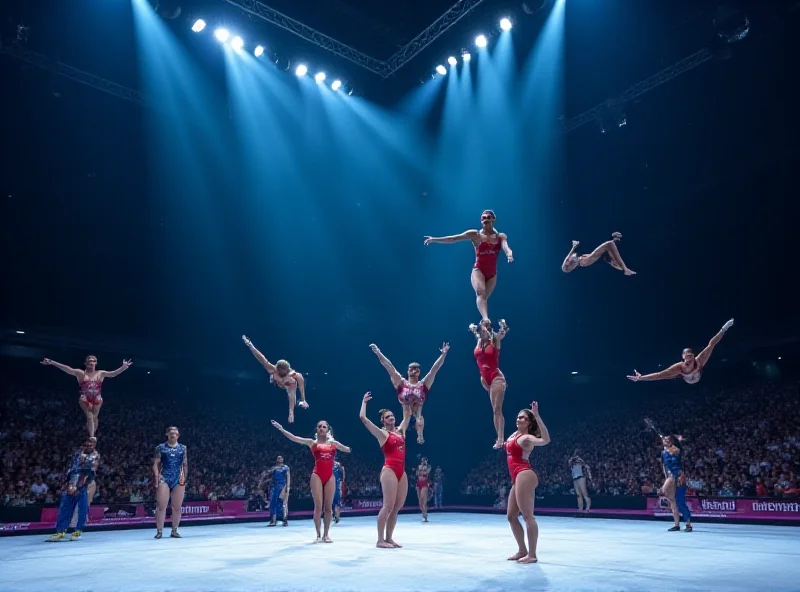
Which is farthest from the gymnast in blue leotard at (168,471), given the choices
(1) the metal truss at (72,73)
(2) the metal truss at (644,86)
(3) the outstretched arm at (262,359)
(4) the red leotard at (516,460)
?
(2) the metal truss at (644,86)

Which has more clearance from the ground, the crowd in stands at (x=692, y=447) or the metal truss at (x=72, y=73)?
the metal truss at (x=72, y=73)

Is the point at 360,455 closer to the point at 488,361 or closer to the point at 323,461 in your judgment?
the point at 323,461

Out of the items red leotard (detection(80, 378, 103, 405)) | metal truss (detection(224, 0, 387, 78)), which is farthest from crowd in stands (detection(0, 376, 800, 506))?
metal truss (detection(224, 0, 387, 78))

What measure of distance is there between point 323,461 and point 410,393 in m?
2.14

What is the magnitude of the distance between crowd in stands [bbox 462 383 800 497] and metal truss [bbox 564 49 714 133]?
12720mm

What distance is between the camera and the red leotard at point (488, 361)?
378 inches

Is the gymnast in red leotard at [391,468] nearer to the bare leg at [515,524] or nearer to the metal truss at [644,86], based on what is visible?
the bare leg at [515,524]

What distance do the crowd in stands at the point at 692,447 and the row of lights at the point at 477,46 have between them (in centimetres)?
1597

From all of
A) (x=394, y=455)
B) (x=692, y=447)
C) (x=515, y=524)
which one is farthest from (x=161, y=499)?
(x=692, y=447)

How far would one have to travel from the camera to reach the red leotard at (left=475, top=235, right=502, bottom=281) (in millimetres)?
9766

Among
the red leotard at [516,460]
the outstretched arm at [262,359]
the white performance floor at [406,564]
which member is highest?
the outstretched arm at [262,359]

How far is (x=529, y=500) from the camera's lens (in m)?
7.53

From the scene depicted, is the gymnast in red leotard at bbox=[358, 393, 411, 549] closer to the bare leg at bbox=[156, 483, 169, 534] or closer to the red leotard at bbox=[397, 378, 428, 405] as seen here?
the red leotard at bbox=[397, 378, 428, 405]

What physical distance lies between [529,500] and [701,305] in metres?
22.3
